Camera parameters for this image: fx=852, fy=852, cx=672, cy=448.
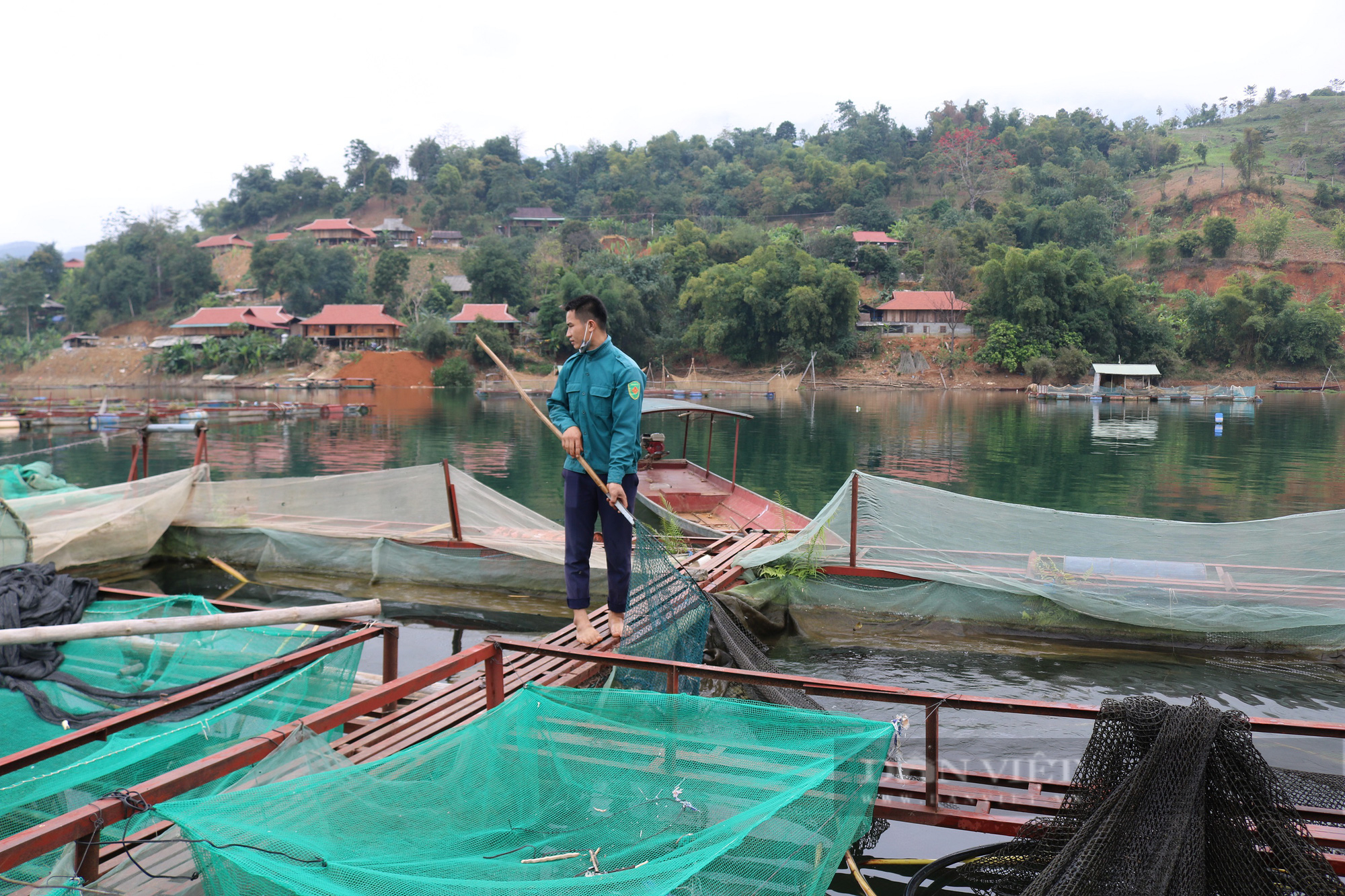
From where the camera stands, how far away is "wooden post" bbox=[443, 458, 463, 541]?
785 cm

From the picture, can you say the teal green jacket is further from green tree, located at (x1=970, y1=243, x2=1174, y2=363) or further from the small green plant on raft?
green tree, located at (x1=970, y1=243, x2=1174, y2=363)

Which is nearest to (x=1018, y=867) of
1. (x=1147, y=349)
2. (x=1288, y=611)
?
(x=1288, y=611)

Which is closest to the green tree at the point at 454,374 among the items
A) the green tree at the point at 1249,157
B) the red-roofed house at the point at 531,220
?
the red-roofed house at the point at 531,220

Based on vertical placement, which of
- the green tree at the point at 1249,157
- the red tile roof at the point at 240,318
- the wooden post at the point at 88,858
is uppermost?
the green tree at the point at 1249,157

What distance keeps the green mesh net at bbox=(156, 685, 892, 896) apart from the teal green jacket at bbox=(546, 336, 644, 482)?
147 cm

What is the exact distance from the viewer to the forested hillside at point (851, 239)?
48688 millimetres

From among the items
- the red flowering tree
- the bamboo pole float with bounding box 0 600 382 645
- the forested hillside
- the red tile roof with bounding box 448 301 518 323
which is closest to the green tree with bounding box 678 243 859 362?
the forested hillside

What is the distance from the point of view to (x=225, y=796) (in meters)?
2.09

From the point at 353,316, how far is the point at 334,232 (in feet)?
85.3

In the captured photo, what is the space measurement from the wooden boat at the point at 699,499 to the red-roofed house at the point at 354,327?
1712 inches

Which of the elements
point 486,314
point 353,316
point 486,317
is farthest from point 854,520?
point 353,316

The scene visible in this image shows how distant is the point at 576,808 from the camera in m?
2.75

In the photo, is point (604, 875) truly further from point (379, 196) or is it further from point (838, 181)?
point (379, 196)

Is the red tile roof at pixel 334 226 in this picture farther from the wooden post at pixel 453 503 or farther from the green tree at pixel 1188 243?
the wooden post at pixel 453 503
